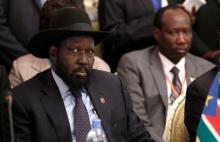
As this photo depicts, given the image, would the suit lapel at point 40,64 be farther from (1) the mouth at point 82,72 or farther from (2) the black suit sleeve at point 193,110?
(2) the black suit sleeve at point 193,110

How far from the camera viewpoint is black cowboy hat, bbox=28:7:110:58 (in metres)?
3.99

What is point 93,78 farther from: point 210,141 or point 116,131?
point 210,141

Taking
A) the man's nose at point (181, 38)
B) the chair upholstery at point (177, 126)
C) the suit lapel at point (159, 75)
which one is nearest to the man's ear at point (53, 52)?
the chair upholstery at point (177, 126)

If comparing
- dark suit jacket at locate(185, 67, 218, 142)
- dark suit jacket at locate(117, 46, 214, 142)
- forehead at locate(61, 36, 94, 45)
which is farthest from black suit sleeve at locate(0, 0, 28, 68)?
dark suit jacket at locate(185, 67, 218, 142)

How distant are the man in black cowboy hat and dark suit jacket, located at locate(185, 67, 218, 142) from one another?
0.93ft

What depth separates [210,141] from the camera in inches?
149

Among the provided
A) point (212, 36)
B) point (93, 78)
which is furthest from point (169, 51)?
point (93, 78)

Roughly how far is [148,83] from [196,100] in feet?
4.19

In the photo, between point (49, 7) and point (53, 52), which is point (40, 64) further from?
point (53, 52)

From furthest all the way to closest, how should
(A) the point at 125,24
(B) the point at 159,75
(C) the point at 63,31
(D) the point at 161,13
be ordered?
(A) the point at 125,24, (D) the point at 161,13, (B) the point at 159,75, (C) the point at 63,31

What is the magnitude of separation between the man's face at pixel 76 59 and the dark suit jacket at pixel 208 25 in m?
2.51

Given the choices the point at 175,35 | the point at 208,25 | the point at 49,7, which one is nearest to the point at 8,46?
the point at 49,7

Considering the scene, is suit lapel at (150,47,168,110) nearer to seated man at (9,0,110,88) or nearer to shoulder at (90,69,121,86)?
seated man at (9,0,110,88)

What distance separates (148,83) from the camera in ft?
17.8
